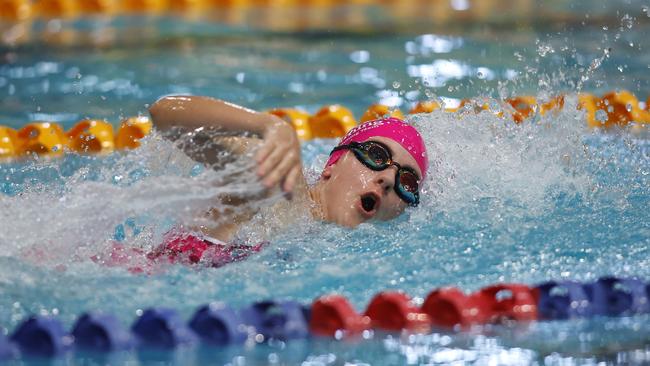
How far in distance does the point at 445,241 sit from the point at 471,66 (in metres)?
3.28

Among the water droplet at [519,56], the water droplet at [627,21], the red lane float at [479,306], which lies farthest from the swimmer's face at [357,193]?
the water droplet at [627,21]

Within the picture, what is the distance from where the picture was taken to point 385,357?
6.48 feet

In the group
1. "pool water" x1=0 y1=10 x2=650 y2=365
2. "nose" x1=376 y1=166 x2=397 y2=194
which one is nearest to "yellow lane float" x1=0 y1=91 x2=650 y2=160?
"pool water" x1=0 y1=10 x2=650 y2=365

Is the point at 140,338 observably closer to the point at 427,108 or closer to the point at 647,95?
the point at 427,108

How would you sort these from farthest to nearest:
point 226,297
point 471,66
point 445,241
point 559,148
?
point 471,66 → point 559,148 → point 445,241 → point 226,297

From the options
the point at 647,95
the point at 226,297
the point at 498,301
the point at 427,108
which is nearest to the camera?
the point at 498,301

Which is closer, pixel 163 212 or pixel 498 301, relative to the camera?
pixel 498 301

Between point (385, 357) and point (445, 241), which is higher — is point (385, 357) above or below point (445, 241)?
below

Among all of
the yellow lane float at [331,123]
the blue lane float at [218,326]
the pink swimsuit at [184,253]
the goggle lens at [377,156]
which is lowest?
the blue lane float at [218,326]

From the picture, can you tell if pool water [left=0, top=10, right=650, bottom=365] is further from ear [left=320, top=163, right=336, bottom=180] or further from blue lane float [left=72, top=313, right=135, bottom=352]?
ear [left=320, top=163, right=336, bottom=180]

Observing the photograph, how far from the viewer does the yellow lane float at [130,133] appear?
425 cm

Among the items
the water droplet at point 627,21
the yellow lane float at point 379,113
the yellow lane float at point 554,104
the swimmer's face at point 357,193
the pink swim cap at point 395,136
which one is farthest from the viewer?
the water droplet at point 627,21

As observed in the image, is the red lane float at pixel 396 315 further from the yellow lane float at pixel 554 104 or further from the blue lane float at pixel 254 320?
the yellow lane float at pixel 554 104

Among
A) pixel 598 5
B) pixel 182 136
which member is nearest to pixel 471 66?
pixel 598 5
